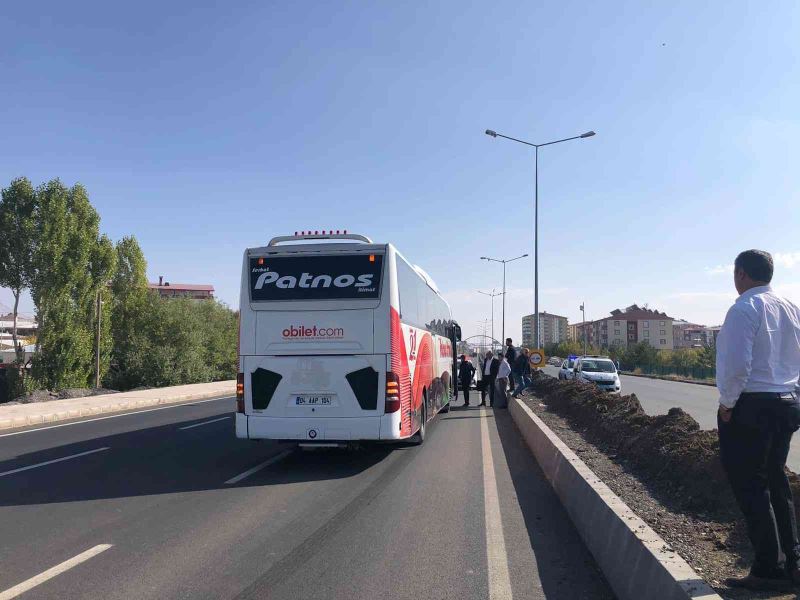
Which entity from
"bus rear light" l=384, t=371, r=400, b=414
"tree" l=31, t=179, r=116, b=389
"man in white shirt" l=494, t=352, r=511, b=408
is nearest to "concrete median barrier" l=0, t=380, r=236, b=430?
"bus rear light" l=384, t=371, r=400, b=414

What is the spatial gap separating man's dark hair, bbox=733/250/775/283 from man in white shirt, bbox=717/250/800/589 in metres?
0.14

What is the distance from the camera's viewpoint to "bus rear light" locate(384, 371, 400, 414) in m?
9.05

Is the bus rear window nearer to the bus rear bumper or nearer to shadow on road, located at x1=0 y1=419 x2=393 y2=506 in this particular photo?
the bus rear bumper

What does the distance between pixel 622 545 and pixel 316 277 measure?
20.1 ft

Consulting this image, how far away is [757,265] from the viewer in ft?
12.8

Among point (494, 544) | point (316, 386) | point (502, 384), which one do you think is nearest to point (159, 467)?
point (316, 386)

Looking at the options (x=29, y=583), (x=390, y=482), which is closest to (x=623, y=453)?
(x=390, y=482)

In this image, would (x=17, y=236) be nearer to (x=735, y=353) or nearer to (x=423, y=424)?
(x=423, y=424)

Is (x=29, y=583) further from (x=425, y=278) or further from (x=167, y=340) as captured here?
(x=167, y=340)

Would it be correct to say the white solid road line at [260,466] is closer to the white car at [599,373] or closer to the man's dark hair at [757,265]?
the man's dark hair at [757,265]

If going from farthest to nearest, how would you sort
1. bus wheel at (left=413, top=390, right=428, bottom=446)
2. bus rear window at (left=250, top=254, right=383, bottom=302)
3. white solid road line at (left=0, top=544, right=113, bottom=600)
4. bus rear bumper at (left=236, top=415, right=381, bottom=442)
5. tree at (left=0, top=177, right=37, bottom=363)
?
1. tree at (left=0, top=177, right=37, bottom=363)
2. bus wheel at (left=413, top=390, right=428, bottom=446)
3. bus rear window at (left=250, top=254, right=383, bottom=302)
4. bus rear bumper at (left=236, top=415, right=381, bottom=442)
5. white solid road line at (left=0, top=544, right=113, bottom=600)

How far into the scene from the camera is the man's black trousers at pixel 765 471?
3.60 meters

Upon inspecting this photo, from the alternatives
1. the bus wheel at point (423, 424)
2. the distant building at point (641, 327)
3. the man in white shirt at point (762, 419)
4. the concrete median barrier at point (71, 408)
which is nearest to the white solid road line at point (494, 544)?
the man in white shirt at point (762, 419)

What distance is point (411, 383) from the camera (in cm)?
1027
